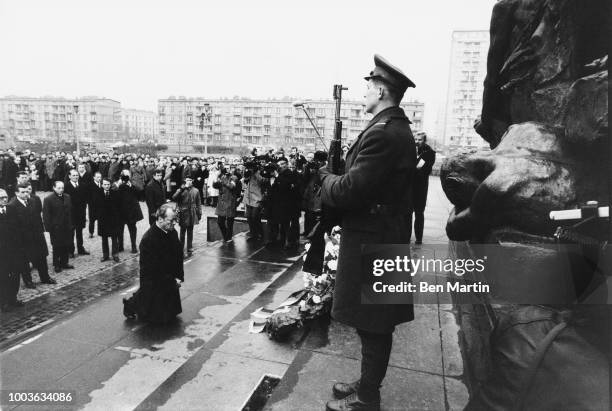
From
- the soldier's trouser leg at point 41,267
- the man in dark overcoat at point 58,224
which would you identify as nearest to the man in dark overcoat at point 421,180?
the soldier's trouser leg at point 41,267

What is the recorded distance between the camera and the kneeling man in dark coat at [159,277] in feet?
17.6

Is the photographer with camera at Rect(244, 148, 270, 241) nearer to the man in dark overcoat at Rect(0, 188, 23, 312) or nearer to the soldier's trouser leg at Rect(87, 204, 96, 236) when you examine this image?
the soldier's trouser leg at Rect(87, 204, 96, 236)

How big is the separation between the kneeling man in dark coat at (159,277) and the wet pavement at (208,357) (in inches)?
7.8

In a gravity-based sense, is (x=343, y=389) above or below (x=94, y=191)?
below

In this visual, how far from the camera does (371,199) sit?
2.30 m

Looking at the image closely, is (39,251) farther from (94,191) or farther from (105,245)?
(94,191)

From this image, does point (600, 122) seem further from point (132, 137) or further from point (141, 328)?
point (132, 137)

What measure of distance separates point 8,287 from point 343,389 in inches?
221

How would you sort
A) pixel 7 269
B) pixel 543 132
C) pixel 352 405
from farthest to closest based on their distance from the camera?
1. pixel 7 269
2. pixel 352 405
3. pixel 543 132

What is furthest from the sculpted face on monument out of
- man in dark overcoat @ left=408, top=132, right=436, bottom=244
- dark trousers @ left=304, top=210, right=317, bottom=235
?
dark trousers @ left=304, top=210, right=317, bottom=235

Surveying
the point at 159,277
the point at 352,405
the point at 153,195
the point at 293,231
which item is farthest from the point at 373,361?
the point at 153,195

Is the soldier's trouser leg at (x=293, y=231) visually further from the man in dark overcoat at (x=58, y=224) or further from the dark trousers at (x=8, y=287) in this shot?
the dark trousers at (x=8, y=287)

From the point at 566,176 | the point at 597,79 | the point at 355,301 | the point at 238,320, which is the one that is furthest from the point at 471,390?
the point at 238,320

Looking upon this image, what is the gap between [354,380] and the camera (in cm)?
291
